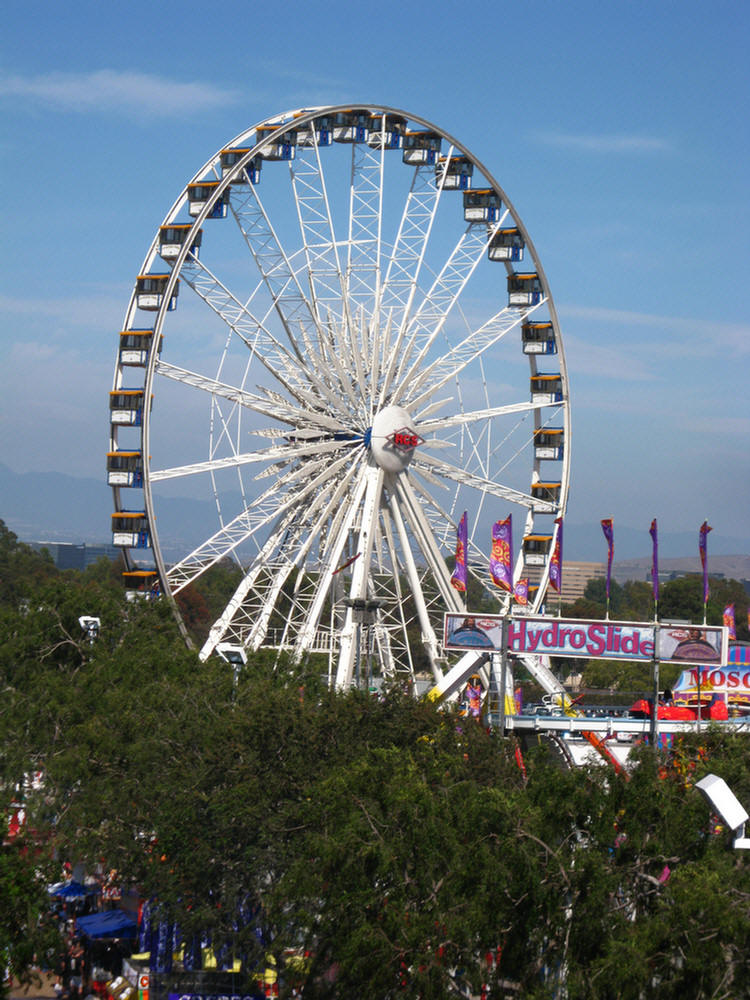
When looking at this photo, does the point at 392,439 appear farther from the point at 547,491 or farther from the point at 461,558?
the point at 547,491

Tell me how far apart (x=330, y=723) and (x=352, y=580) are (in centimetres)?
1911

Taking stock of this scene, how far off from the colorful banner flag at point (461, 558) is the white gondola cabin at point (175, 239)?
44.9 ft

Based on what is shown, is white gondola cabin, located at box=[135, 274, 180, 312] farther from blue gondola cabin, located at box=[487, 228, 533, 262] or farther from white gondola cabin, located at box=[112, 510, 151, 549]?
blue gondola cabin, located at box=[487, 228, 533, 262]

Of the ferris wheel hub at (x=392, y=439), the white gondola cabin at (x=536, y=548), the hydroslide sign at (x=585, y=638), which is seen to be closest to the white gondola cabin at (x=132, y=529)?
the ferris wheel hub at (x=392, y=439)

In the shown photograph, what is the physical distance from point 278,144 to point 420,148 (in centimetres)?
761

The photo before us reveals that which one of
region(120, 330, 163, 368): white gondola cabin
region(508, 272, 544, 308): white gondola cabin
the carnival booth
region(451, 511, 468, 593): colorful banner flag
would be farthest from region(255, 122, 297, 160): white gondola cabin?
the carnival booth

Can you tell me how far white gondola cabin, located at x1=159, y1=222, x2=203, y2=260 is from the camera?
174ft

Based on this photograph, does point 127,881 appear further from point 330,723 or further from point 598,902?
point 598,902

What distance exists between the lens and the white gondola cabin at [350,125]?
57.6 metres

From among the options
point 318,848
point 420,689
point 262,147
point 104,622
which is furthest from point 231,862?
point 420,689

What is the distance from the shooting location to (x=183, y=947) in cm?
3197

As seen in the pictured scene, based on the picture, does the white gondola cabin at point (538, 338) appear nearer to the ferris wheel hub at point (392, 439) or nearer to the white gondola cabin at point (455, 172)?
the white gondola cabin at point (455, 172)

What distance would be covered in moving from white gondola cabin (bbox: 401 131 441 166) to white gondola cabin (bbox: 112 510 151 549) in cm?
1918

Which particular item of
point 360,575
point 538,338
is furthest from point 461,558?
point 538,338
